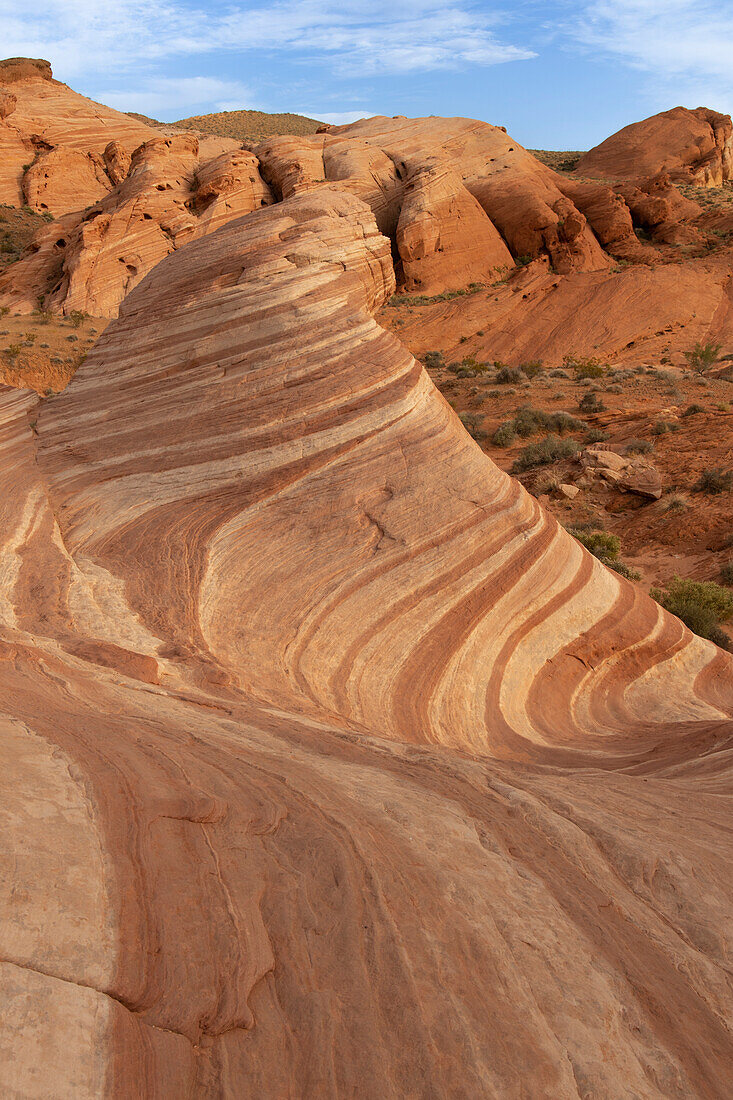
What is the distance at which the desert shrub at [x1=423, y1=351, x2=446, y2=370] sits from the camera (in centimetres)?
3144

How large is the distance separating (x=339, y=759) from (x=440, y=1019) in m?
1.93

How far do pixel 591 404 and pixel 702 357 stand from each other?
8401mm

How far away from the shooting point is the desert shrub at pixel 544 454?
1908 cm

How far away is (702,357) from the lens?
2811 centimetres

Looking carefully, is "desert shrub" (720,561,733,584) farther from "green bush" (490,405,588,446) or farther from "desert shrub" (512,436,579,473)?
"green bush" (490,405,588,446)

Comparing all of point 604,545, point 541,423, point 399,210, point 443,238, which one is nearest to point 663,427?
point 541,423

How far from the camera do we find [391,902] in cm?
274

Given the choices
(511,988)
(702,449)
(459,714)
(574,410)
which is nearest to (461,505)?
(459,714)

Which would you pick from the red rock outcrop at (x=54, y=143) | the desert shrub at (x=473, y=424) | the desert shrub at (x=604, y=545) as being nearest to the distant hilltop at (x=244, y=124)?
the red rock outcrop at (x=54, y=143)

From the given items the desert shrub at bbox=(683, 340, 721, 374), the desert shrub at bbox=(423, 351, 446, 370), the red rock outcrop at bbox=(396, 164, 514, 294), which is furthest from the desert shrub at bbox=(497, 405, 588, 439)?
the red rock outcrop at bbox=(396, 164, 514, 294)

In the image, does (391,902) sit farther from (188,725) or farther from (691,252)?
(691,252)

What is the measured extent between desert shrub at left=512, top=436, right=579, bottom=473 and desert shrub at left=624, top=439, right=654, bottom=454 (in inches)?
55.7

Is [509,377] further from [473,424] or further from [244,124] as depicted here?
[244,124]

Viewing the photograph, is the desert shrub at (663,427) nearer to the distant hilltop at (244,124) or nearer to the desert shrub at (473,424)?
the desert shrub at (473,424)
